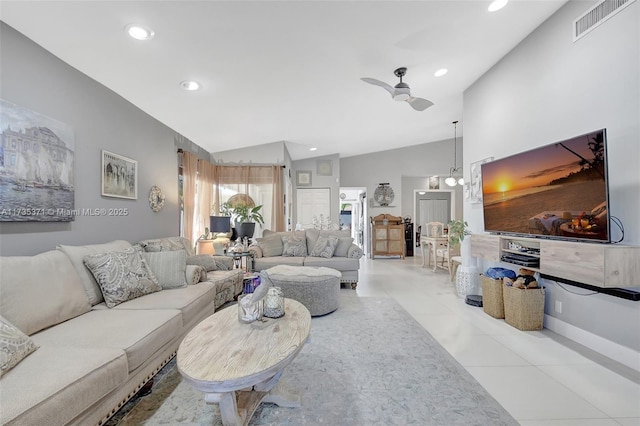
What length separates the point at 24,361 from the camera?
1.34m

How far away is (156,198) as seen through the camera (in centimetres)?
377

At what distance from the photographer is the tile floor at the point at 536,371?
5.51ft

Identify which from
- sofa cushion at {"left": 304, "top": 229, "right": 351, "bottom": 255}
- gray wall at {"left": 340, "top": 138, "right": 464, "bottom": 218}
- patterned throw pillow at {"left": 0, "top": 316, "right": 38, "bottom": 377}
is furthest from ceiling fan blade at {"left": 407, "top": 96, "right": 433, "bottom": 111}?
gray wall at {"left": 340, "top": 138, "right": 464, "bottom": 218}

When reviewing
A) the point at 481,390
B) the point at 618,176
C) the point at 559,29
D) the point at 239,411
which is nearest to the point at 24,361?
the point at 239,411

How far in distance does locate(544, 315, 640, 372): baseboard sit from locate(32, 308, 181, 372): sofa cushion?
3420 millimetres

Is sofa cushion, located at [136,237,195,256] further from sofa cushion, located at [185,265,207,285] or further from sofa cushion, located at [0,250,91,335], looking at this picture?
sofa cushion, located at [0,250,91,335]

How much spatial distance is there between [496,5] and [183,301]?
3.69 meters

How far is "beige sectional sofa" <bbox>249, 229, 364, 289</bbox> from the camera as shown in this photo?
4.58 metres

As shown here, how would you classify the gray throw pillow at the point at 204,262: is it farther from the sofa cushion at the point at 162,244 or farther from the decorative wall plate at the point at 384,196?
the decorative wall plate at the point at 384,196

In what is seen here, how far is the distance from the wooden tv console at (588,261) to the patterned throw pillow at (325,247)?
265 centimetres

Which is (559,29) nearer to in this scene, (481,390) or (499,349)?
(499,349)

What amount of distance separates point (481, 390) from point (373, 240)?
618 centimetres

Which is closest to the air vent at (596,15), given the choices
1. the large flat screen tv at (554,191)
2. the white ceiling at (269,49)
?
the white ceiling at (269,49)

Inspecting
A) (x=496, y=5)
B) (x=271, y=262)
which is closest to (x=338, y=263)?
(x=271, y=262)
